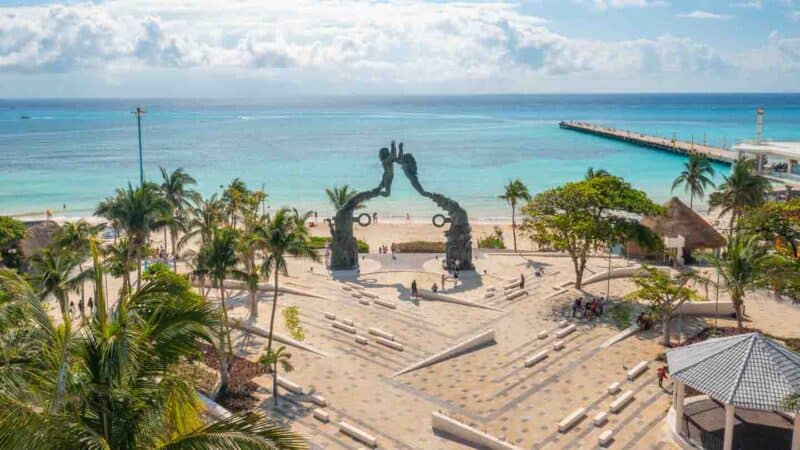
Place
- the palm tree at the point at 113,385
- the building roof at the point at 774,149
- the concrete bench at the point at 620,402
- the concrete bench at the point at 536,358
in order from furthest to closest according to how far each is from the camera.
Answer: the building roof at the point at 774,149 < the concrete bench at the point at 536,358 < the concrete bench at the point at 620,402 < the palm tree at the point at 113,385

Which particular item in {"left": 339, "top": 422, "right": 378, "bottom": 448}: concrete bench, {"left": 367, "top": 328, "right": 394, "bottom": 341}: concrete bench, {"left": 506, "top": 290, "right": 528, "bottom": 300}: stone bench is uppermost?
{"left": 506, "top": 290, "right": 528, "bottom": 300}: stone bench

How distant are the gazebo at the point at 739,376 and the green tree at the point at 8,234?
35660mm

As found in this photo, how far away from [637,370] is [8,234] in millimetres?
34463

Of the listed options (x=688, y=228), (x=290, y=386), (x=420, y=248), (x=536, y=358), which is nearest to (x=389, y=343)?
(x=290, y=386)

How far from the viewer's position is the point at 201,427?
32.7 feet

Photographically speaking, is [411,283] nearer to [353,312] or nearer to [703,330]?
[353,312]

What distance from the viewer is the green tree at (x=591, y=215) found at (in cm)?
3584

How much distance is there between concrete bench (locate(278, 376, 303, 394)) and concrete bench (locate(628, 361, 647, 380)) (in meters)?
12.8

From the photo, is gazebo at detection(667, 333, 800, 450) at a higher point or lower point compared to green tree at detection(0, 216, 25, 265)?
lower

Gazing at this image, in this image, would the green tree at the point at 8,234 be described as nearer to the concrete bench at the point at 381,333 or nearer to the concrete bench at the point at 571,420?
the concrete bench at the point at 381,333

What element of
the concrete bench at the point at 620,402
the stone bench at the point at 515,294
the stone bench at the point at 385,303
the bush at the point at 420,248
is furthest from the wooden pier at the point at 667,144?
the concrete bench at the point at 620,402

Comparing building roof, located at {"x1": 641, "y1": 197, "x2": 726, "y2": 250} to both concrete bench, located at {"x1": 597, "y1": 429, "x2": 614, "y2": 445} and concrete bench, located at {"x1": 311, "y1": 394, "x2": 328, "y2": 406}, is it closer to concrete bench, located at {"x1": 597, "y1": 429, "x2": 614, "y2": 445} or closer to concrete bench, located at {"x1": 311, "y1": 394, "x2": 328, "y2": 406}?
concrete bench, located at {"x1": 597, "y1": 429, "x2": 614, "y2": 445}

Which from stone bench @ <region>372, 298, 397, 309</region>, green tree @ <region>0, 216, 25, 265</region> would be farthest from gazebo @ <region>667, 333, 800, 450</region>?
green tree @ <region>0, 216, 25, 265</region>

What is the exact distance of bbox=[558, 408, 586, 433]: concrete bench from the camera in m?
21.9
